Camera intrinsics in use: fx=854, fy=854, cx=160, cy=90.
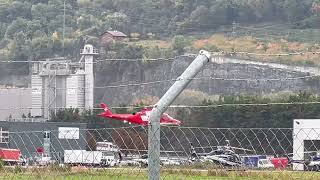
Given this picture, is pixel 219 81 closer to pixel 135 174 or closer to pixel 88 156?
pixel 88 156

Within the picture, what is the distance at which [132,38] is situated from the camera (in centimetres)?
11519

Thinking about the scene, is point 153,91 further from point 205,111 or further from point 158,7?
point 158,7

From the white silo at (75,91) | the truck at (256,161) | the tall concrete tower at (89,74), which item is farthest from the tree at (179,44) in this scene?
the truck at (256,161)

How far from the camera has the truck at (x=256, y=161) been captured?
18392 millimetres

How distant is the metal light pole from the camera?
Result: 6.91m

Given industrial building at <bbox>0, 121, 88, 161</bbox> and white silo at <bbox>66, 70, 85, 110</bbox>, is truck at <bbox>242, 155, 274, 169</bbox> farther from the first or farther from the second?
white silo at <bbox>66, 70, 85, 110</bbox>

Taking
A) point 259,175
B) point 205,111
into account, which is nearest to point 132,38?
point 205,111

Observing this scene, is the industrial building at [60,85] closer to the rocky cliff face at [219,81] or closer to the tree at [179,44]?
the rocky cliff face at [219,81]

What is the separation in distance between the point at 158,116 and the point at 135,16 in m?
125

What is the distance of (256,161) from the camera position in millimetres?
19484

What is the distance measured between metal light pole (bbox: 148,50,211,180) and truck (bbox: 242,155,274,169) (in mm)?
9942

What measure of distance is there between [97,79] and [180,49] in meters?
15.9

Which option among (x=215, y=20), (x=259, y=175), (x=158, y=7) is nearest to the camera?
(x=259, y=175)

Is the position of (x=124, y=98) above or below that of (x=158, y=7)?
below
